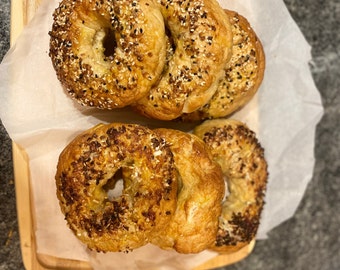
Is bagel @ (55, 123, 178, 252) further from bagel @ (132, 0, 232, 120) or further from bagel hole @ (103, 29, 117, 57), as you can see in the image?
bagel hole @ (103, 29, 117, 57)

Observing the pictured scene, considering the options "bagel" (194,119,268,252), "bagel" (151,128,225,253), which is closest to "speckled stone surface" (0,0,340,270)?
"bagel" (194,119,268,252)

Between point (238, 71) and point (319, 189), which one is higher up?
point (238, 71)

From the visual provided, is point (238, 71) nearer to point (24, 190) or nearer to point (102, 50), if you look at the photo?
point (102, 50)

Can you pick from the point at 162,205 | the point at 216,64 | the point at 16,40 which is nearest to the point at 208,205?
the point at 162,205

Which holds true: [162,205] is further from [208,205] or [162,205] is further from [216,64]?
[216,64]

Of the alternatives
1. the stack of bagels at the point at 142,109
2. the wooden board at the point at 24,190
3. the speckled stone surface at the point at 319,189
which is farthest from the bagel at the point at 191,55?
the speckled stone surface at the point at 319,189

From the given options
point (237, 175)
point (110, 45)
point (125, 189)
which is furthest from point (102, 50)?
point (237, 175)

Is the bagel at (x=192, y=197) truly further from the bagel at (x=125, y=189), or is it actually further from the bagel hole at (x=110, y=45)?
the bagel hole at (x=110, y=45)
